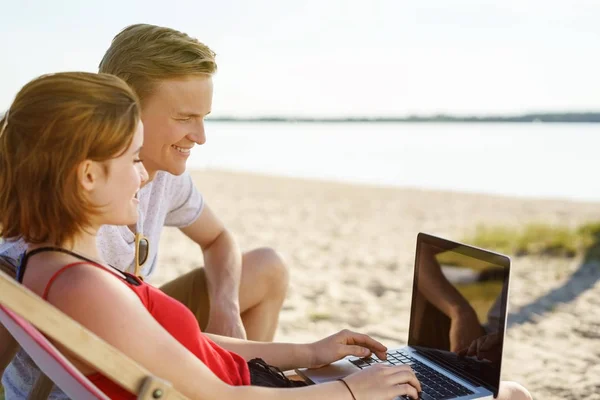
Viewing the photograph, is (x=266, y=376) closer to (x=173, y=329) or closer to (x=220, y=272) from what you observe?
(x=173, y=329)

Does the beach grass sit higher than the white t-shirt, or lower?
lower

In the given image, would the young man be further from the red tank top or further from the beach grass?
the beach grass

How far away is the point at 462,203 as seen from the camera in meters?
13.4

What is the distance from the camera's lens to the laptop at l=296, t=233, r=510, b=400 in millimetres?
1875

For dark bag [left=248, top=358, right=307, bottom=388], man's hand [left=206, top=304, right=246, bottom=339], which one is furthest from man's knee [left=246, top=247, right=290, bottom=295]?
dark bag [left=248, top=358, right=307, bottom=388]

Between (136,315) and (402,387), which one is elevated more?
(136,315)

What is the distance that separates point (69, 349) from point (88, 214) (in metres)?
0.34

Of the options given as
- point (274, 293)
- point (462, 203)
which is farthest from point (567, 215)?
point (274, 293)

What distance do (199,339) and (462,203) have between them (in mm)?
12427

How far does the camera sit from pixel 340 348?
1.95m

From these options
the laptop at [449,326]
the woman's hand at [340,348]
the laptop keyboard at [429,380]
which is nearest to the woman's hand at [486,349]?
the laptop at [449,326]

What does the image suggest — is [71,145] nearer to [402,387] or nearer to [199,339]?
[199,339]

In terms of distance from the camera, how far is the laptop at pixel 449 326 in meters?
1.88

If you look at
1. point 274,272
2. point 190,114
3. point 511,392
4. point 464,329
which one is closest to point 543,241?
point 274,272
